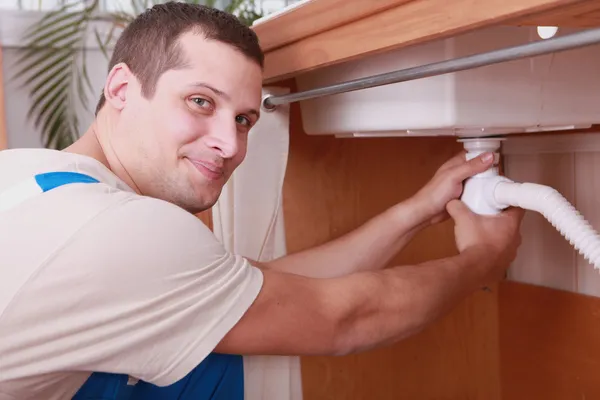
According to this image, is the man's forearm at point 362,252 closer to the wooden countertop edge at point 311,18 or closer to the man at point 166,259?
the man at point 166,259

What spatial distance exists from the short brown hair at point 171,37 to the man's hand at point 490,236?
1.05 ft

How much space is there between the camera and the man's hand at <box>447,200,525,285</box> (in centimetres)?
88

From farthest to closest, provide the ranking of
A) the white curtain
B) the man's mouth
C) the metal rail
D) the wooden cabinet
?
the wooden cabinet, the white curtain, the man's mouth, the metal rail

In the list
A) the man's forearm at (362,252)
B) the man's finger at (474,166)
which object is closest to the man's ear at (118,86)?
the man's forearm at (362,252)

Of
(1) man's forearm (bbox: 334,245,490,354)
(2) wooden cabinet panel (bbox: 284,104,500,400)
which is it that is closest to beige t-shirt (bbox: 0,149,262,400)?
(1) man's forearm (bbox: 334,245,490,354)

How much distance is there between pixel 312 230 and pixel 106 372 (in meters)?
0.54

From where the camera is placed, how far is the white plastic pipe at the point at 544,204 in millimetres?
733

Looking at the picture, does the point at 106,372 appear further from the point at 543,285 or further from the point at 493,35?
the point at 543,285

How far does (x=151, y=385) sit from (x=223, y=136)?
0.28 meters

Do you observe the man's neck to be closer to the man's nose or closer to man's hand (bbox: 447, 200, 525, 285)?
the man's nose

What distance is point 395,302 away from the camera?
746 mm

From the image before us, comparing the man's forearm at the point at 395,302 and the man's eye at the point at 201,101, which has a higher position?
the man's eye at the point at 201,101

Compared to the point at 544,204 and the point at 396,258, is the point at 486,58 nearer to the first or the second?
the point at 544,204

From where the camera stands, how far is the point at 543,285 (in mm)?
1224
